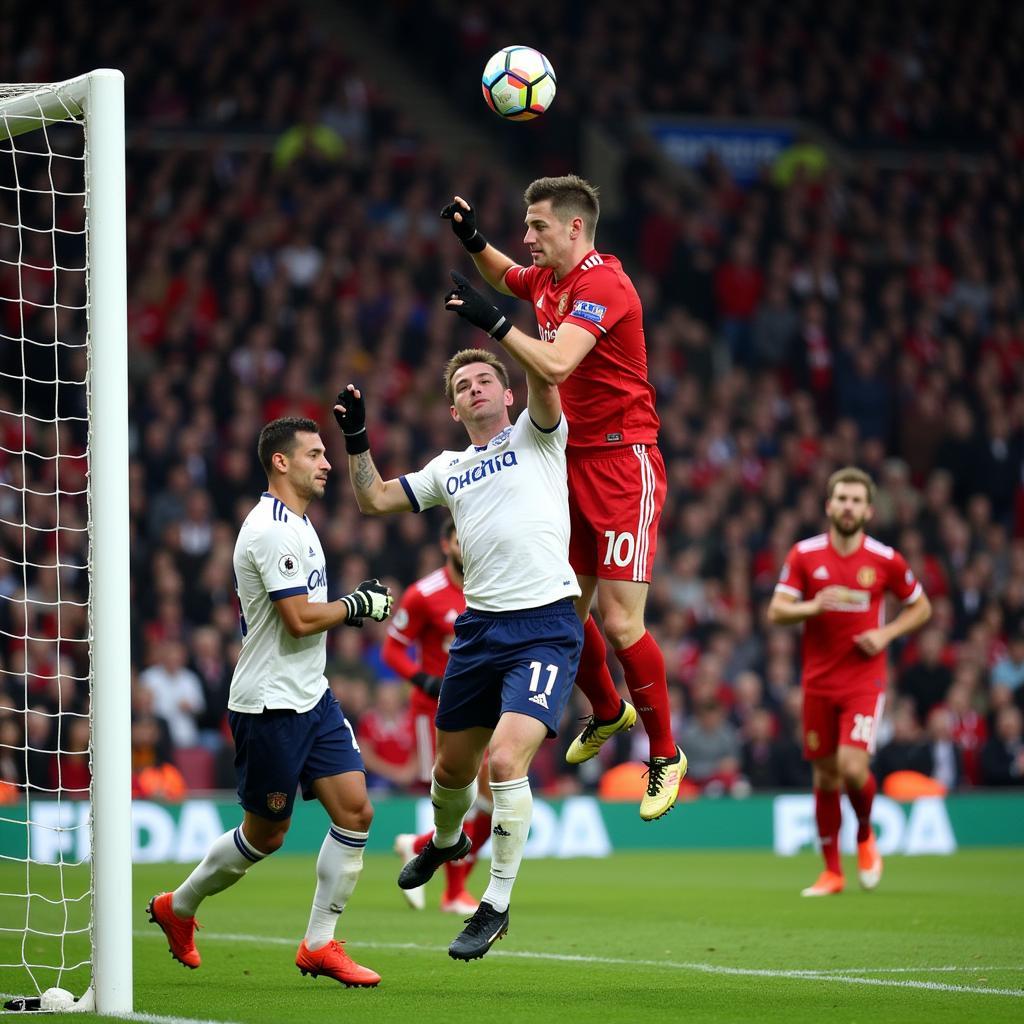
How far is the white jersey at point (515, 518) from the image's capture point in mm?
7742

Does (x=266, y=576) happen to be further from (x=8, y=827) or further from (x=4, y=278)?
(x=4, y=278)

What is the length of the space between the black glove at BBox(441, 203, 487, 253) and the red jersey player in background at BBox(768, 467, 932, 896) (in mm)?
5292

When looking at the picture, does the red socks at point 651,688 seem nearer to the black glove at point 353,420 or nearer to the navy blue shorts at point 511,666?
the navy blue shorts at point 511,666

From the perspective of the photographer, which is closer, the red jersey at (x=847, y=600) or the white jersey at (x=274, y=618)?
Result: the white jersey at (x=274, y=618)

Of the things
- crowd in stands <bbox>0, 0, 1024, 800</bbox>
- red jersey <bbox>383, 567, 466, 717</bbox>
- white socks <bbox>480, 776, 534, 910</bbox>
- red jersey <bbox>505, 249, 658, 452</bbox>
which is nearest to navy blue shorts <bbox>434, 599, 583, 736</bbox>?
white socks <bbox>480, 776, 534, 910</bbox>

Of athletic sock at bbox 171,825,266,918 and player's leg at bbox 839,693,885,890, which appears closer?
athletic sock at bbox 171,825,266,918

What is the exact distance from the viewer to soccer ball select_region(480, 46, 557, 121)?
26.2 feet

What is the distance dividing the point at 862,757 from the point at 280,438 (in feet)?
18.8

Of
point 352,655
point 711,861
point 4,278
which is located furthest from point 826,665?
point 4,278

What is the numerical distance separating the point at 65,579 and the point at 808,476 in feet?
28.1

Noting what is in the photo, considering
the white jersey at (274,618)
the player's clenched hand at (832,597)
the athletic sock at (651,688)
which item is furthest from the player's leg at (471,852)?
the white jersey at (274,618)

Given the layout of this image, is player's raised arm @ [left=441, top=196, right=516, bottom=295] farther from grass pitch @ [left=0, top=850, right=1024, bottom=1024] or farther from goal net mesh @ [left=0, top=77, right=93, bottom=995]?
goal net mesh @ [left=0, top=77, right=93, bottom=995]

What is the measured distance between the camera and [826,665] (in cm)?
1257

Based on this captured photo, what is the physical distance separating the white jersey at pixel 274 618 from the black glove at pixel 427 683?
3253 mm
